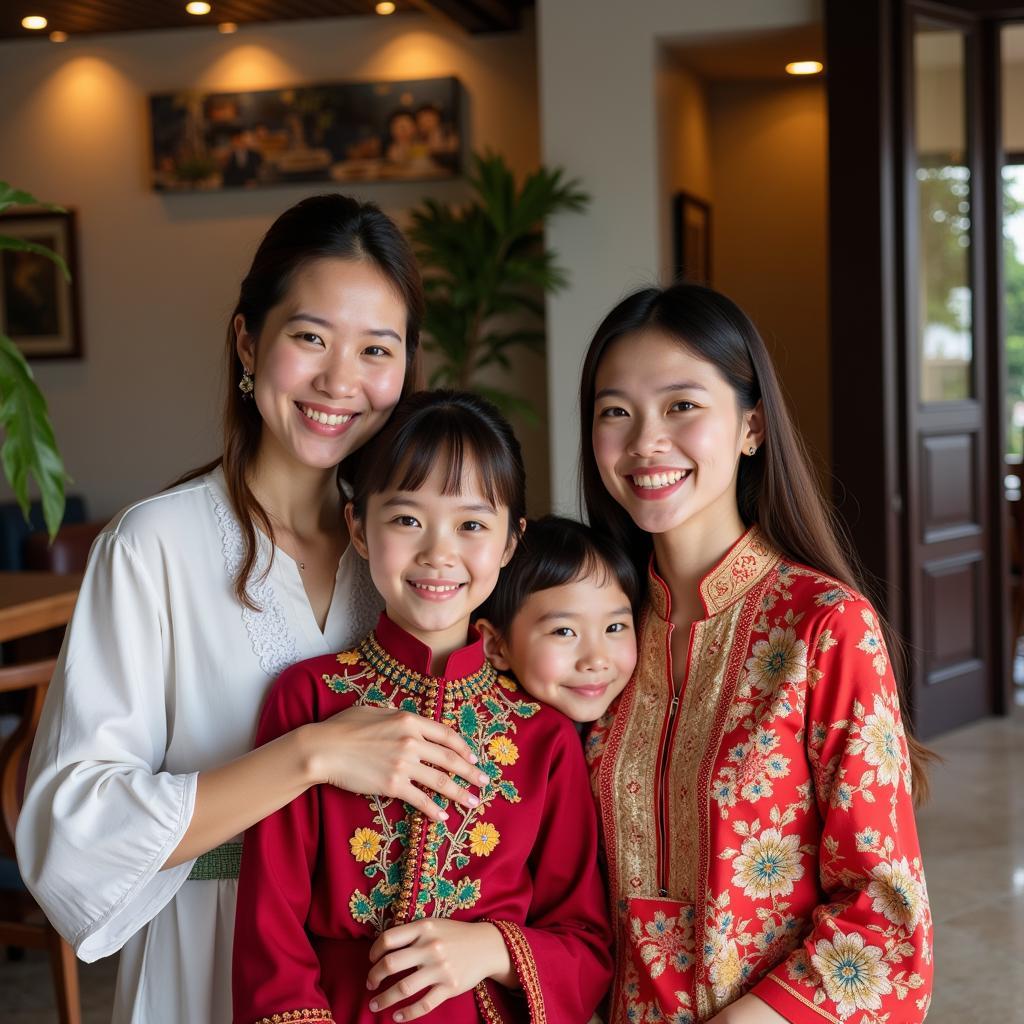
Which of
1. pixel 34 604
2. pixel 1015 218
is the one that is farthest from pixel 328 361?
pixel 1015 218

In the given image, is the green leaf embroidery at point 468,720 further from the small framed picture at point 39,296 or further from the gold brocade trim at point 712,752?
the small framed picture at point 39,296

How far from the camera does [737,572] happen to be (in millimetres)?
1633

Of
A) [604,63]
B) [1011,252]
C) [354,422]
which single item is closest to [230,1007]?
[354,422]

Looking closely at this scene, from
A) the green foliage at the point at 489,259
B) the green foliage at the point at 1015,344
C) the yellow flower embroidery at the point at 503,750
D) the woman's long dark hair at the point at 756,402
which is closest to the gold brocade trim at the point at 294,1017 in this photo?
the yellow flower embroidery at the point at 503,750

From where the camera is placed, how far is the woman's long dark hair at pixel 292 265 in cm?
166

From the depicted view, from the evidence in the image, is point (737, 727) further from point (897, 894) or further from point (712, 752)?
point (897, 894)

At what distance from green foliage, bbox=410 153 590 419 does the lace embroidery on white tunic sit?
4069mm

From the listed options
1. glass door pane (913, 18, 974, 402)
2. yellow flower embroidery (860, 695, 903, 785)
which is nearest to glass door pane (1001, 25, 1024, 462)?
glass door pane (913, 18, 974, 402)

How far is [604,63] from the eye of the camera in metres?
5.68

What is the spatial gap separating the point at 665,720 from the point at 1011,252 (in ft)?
25.2

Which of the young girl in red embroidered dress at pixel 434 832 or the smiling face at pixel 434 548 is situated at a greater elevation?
the smiling face at pixel 434 548

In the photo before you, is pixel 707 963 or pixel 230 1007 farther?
pixel 230 1007

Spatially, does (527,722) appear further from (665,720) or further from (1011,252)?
(1011,252)

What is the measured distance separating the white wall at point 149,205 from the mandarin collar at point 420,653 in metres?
5.10
